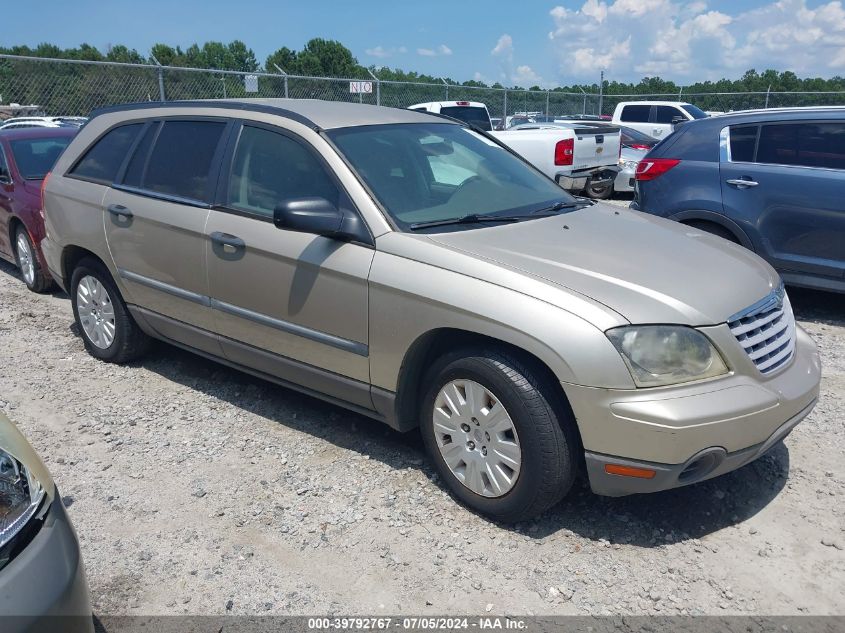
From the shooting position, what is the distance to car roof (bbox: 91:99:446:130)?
404 cm

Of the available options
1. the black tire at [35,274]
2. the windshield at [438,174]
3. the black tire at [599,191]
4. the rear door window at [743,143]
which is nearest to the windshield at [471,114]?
the black tire at [599,191]

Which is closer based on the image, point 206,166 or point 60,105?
point 206,166

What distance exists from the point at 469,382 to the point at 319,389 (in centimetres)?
101

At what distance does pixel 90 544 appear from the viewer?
3.25 m

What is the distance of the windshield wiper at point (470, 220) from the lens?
3586mm

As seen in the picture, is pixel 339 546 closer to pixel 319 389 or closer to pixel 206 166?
pixel 319 389

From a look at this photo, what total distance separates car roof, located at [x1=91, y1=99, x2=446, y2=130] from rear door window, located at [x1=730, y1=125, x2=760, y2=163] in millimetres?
3103

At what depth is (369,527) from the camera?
3352 mm

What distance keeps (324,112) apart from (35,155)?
492 centimetres

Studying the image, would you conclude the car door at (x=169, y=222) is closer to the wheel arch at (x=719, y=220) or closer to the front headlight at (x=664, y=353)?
the front headlight at (x=664, y=353)

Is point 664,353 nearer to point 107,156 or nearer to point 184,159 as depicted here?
point 184,159

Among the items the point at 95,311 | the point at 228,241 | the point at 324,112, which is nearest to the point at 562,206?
the point at 324,112

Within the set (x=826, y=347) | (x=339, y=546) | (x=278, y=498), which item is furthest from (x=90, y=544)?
(x=826, y=347)

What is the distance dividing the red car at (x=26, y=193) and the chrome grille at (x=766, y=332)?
6379 millimetres
